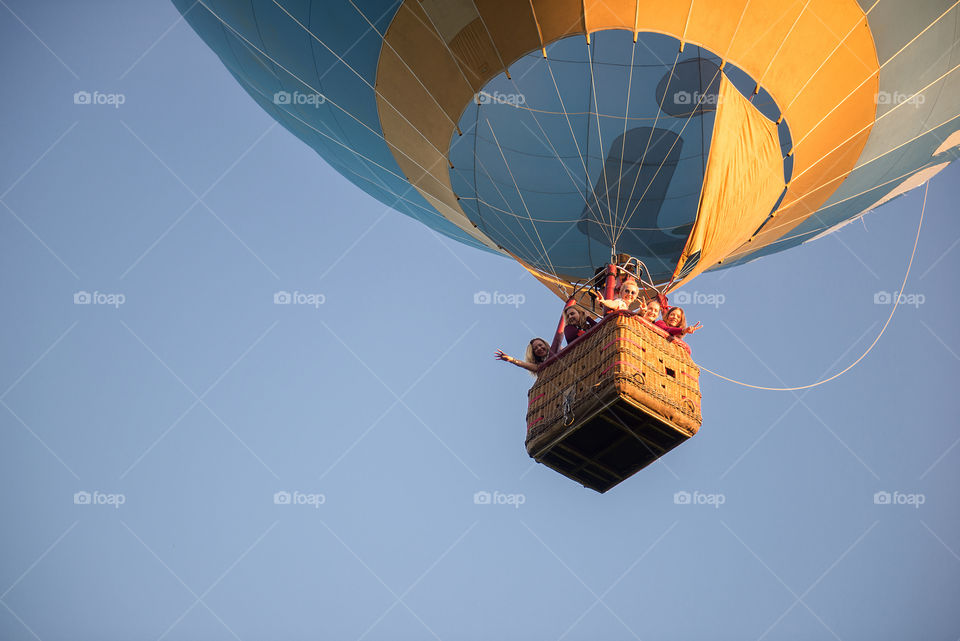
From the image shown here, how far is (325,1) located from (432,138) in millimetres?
1321

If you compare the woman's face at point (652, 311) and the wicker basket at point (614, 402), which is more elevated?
the woman's face at point (652, 311)

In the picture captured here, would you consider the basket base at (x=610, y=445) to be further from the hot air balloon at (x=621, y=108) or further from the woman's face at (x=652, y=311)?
the woman's face at (x=652, y=311)

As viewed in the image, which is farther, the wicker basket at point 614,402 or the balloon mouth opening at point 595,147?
the balloon mouth opening at point 595,147

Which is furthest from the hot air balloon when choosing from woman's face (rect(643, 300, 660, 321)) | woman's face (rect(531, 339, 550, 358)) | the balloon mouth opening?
woman's face (rect(531, 339, 550, 358))

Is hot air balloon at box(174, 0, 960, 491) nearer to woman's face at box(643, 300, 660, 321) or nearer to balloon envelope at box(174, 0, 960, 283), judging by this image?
balloon envelope at box(174, 0, 960, 283)

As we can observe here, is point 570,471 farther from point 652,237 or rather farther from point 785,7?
point 785,7

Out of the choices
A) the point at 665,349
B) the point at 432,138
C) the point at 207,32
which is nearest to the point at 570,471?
the point at 665,349

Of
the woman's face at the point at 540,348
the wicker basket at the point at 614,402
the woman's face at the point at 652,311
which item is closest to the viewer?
the wicker basket at the point at 614,402

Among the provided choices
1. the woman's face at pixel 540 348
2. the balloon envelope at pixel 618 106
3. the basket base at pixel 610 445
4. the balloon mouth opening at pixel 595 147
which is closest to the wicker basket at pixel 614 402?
the basket base at pixel 610 445

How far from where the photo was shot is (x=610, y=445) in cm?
760

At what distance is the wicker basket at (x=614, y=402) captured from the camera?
7.16 meters

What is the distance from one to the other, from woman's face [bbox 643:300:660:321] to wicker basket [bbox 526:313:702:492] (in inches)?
7.2

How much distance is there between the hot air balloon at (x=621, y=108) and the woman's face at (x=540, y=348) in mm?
592

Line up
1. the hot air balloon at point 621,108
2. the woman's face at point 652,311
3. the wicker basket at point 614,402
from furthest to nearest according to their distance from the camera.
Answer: the hot air balloon at point 621,108 < the woman's face at point 652,311 < the wicker basket at point 614,402
